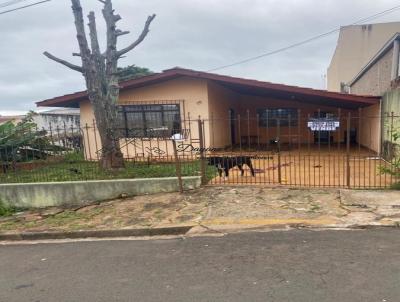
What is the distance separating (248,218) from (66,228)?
10.2 feet

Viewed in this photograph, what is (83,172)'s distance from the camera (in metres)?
9.66

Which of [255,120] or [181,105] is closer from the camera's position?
Answer: [181,105]

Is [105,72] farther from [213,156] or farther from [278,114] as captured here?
[278,114]

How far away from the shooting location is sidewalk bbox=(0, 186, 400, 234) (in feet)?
19.0

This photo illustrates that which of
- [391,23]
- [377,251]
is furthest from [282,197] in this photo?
[391,23]

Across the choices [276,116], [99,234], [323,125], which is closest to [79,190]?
[99,234]

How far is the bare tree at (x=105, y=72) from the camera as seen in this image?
9758mm

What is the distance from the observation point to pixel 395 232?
5.08 meters

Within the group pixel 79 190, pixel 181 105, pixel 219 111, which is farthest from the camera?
pixel 219 111

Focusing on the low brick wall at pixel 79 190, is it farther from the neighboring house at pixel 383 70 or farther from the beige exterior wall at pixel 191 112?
the neighboring house at pixel 383 70

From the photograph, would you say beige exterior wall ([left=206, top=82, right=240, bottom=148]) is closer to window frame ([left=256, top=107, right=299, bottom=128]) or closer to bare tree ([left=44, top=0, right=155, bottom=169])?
window frame ([left=256, top=107, right=299, bottom=128])

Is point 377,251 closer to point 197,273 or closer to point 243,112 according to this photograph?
point 197,273

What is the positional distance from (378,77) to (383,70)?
952 mm

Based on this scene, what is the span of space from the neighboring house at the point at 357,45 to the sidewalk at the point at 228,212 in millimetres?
21388
